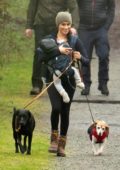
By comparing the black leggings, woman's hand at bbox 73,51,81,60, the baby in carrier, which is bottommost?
the black leggings

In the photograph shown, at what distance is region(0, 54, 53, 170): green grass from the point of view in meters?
11.5

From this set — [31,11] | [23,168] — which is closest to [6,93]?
[31,11]

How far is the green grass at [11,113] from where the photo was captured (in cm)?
1145

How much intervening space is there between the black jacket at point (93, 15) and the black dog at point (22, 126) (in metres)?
6.38

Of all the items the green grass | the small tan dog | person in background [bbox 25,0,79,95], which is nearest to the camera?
the green grass

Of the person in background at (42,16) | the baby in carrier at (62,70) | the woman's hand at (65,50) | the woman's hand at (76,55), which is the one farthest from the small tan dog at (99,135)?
the person in background at (42,16)

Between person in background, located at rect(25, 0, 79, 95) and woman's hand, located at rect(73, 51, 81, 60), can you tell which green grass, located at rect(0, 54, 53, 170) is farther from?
woman's hand, located at rect(73, 51, 81, 60)

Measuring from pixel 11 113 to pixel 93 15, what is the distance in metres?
3.24

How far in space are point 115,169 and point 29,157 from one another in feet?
4.13

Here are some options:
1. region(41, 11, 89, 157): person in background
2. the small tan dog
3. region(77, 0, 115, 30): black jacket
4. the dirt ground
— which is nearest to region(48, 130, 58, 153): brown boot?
region(41, 11, 89, 157): person in background

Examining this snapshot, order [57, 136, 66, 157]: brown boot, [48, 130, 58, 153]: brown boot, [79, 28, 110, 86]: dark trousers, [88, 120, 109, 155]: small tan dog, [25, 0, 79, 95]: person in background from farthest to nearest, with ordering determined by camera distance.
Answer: [79, 28, 110, 86]: dark trousers < [25, 0, 79, 95]: person in background < [48, 130, 58, 153]: brown boot < [88, 120, 109, 155]: small tan dog < [57, 136, 66, 157]: brown boot

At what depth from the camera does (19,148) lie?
40.8 ft

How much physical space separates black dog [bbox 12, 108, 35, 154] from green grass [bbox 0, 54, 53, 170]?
0.44ft

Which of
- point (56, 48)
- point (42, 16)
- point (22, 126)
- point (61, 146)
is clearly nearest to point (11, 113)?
point (42, 16)
